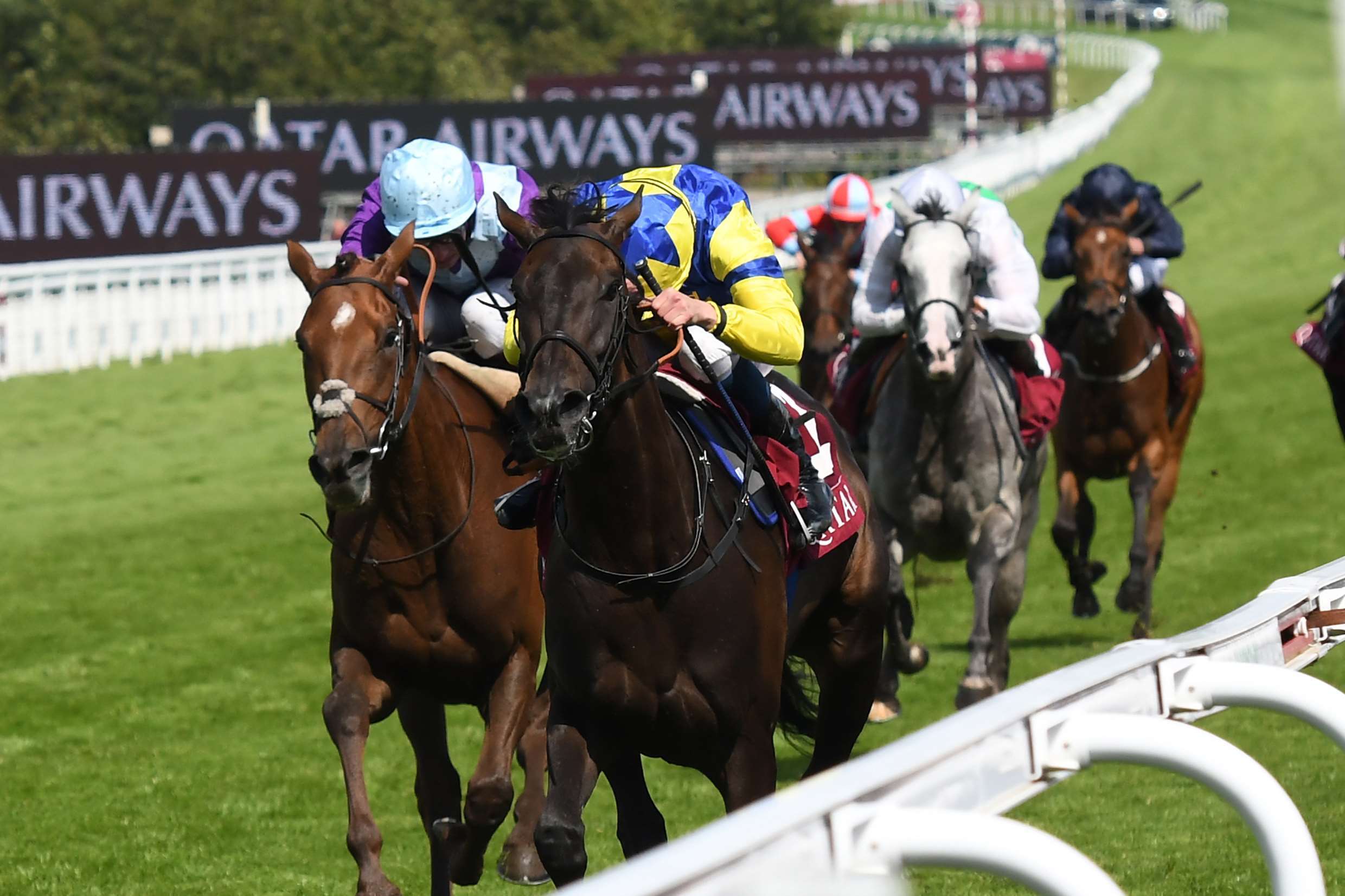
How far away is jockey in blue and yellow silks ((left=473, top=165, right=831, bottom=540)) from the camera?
14.8ft

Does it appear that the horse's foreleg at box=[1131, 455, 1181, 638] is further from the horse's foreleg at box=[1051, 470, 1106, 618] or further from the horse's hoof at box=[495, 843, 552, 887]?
the horse's hoof at box=[495, 843, 552, 887]

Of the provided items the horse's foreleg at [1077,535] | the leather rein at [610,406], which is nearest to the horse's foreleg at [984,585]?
the horse's foreleg at [1077,535]

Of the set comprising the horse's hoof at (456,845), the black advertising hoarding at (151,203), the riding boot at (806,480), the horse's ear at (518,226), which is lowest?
the horse's hoof at (456,845)

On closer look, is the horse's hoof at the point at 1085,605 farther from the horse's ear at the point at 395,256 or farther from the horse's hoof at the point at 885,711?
the horse's ear at the point at 395,256

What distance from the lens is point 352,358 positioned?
484 cm

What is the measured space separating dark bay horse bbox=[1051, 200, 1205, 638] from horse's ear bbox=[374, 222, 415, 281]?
488cm

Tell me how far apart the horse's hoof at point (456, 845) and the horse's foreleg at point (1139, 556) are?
191 inches

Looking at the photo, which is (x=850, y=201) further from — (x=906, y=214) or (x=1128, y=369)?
(x=906, y=214)

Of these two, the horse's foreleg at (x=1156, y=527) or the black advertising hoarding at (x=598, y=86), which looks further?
the black advertising hoarding at (x=598, y=86)

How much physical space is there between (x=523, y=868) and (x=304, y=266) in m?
1.78

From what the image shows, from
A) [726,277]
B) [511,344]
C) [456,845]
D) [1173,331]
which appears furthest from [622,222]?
[1173,331]

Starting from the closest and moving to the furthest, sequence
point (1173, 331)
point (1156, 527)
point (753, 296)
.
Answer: point (753, 296) → point (1156, 527) → point (1173, 331)

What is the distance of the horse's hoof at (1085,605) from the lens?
987 cm

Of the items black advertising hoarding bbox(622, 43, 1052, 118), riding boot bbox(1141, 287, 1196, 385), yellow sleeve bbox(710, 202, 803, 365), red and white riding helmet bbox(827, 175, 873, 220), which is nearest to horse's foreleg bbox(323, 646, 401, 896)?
yellow sleeve bbox(710, 202, 803, 365)
